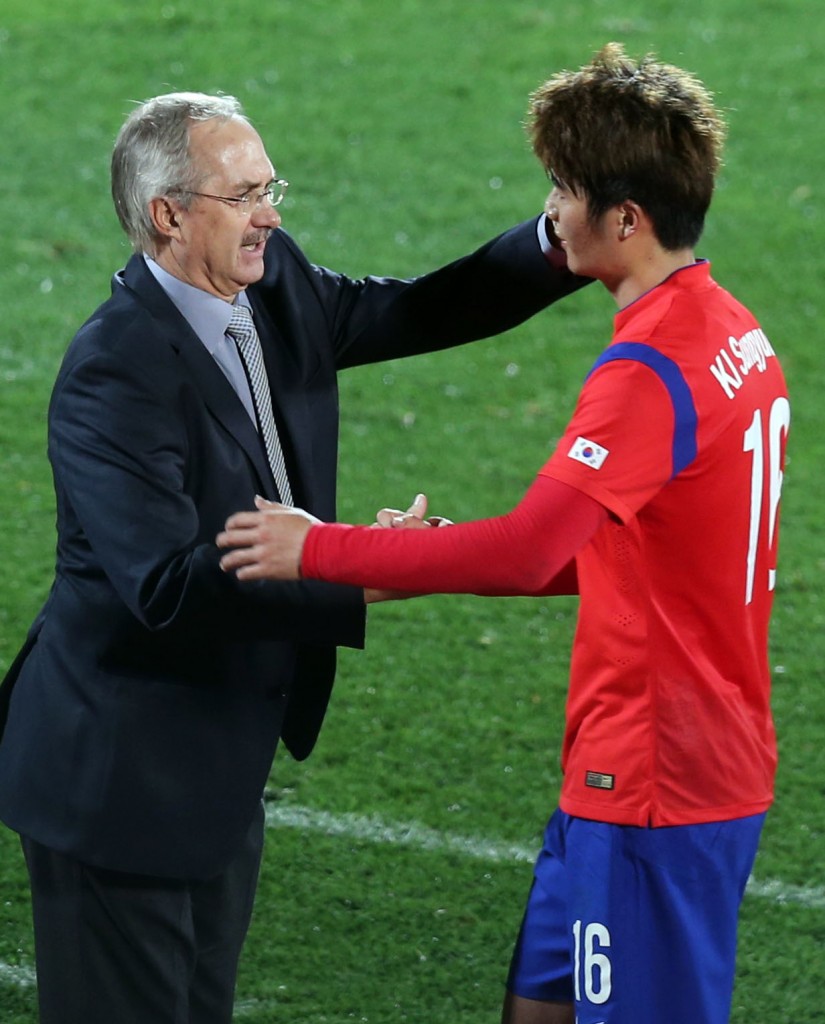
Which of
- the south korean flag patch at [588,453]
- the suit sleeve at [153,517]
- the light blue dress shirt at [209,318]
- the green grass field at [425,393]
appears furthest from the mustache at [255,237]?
the green grass field at [425,393]

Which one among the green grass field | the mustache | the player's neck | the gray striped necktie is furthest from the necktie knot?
the green grass field

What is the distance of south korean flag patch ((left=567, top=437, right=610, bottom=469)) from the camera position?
2.66 meters

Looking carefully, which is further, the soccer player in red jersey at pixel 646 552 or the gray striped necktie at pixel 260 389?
the gray striped necktie at pixel 260 389

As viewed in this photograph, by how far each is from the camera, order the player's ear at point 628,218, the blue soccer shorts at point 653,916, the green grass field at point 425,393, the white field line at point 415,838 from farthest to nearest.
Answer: the white field line at point 415,838 < the green grass field at point 425,393 < the blue soccer shorts at point 653,916 < the player's ear at point 628,218

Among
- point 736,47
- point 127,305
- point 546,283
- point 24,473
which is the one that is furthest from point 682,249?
point 736,47

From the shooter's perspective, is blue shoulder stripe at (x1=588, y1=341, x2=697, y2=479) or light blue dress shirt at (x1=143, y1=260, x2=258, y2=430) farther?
light blue dress shirt at (x1=143, y1=260, x2=258, y2=430)

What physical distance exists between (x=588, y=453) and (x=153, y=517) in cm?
68

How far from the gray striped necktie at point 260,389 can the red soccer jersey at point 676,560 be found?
1.81ft

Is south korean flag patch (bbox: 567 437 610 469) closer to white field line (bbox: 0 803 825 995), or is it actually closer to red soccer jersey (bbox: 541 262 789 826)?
red soccer jersey (bbox: 541 262 789 826)

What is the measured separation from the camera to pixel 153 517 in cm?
284

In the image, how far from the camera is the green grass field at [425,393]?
4488mm

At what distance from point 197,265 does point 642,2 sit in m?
9.72

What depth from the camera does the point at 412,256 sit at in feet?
30.9

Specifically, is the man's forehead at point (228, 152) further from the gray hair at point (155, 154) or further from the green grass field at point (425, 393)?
the green grass field at point (425, 393)
